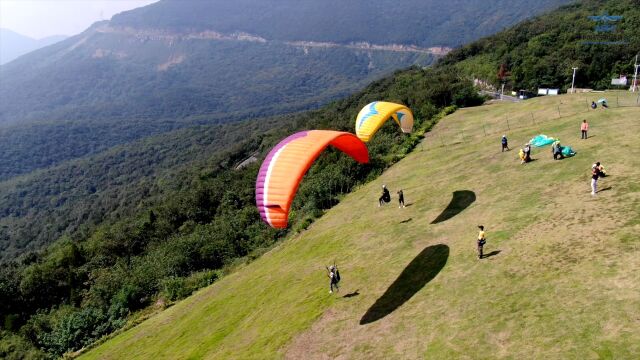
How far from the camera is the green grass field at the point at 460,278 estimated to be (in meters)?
15.8

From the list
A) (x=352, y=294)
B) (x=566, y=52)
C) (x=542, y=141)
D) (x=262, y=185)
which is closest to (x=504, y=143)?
(x=542, y=141)

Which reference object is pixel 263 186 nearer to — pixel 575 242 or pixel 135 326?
pixel 575 242

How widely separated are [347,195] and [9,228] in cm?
17871

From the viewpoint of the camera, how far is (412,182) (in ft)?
129

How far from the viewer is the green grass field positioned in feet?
51.7

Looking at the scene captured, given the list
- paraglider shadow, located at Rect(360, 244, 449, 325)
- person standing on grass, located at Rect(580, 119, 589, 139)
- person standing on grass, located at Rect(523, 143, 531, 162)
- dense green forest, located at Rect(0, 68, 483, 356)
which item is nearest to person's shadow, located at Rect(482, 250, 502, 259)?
paraglider shadow, located at Rect(360, 244, 449, 325)

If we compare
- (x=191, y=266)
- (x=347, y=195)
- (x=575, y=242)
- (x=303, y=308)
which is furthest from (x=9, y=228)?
(x=575, y=242)

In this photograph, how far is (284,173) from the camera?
2008 centimetres

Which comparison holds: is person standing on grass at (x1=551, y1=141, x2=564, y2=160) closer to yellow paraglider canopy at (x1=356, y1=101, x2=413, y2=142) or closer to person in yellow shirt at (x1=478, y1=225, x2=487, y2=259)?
yellow paraglider canopy at (x1=356, y1=101, x2=413, y2=142)

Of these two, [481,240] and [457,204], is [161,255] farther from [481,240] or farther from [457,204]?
[481,240]

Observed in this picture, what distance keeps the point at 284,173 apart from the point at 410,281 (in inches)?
315

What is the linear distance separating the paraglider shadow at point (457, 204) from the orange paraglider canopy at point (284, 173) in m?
9.19

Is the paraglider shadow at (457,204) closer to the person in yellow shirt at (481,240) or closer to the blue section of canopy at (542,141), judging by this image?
the person in yellow shirt at (481,240)

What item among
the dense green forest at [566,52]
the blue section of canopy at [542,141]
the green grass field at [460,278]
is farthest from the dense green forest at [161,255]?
the dense green forest at [566,52]
